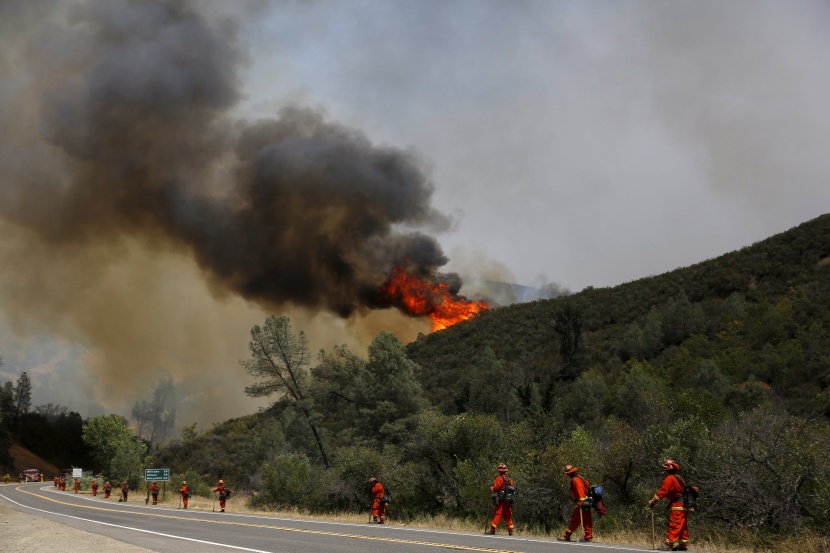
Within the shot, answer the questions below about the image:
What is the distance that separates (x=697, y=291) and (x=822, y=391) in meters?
33.9

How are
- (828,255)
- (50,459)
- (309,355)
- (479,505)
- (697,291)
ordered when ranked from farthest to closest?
1. (50,459)
2. (697,291)
3. (828,255)
4. (309,355)
5. (479,505)

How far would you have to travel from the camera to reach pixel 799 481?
13.3m

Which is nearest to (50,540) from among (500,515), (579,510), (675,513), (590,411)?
(500,515)

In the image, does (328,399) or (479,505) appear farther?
(328,399)

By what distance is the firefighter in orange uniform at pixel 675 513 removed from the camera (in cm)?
1202

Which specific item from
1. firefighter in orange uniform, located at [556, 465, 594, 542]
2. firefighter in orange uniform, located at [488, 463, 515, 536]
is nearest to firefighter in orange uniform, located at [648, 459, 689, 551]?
firefighter in orange uniform, located at [556, 465, 594, 542]

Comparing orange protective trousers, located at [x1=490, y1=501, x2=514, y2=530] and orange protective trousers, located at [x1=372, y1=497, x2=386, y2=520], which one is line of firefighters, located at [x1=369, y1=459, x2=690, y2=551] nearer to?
orange protective trousers, located at [x1=490, y1=501, x2=514, y2=530]

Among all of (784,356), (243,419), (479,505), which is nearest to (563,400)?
(784,356)

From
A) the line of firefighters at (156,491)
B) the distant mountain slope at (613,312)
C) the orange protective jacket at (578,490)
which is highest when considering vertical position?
the distant mountain slope at (613,312)

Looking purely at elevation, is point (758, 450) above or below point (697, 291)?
below

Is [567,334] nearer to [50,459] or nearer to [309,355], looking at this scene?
[309,355]

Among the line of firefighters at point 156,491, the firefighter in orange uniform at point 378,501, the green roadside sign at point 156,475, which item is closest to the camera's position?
the firefighter in orange uniform at point 378,501

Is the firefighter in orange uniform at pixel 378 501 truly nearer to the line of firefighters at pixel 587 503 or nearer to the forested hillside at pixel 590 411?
the line of firefighters at pixel 587 503

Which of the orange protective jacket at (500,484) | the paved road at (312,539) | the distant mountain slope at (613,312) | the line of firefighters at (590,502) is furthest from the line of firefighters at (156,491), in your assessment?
the distant mountain slope at (613,312)
